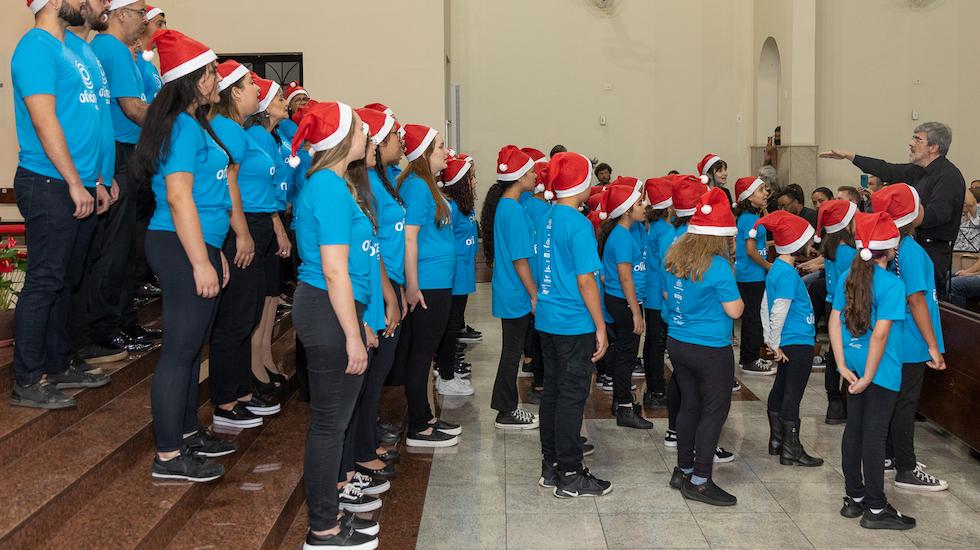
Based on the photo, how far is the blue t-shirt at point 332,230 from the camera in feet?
10.1

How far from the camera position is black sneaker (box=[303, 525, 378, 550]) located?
342 cm

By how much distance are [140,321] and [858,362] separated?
4.15 metres

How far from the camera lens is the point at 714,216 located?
4.20 m

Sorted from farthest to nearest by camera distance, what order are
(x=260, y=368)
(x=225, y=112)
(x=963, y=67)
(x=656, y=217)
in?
(x=963, y=67), (x=656, y=217), (x=260, y=368), (x=225, y=112)

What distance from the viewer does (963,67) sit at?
1203 centimetres

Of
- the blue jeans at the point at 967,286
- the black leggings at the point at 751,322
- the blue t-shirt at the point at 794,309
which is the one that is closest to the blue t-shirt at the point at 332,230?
the blue t-shirt at the point at 794,309

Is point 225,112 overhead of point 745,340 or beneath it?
overhead

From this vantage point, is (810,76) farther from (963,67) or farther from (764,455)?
(764,455)

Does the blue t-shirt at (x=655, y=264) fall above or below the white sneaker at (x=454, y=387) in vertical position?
above

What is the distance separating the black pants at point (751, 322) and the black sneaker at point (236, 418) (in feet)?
14.1

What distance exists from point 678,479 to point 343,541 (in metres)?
1.83

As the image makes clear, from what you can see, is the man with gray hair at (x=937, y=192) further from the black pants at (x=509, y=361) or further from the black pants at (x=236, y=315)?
the black pants at (x=236, y=315)

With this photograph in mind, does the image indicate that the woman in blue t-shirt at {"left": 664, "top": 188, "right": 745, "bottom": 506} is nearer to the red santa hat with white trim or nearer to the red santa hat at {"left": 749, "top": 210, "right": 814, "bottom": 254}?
the red santa hat with white trim

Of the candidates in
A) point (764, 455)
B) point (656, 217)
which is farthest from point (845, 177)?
point (764, 455)
